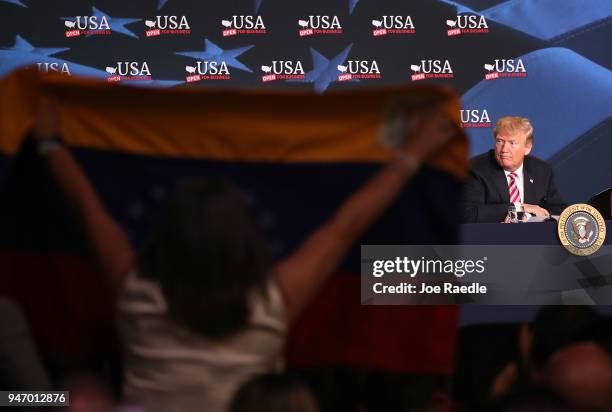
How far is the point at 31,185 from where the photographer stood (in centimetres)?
209

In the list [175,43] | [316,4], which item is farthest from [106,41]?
[316,4]

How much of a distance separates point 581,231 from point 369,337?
2143 millimetres

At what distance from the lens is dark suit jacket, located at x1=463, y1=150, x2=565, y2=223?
513 cm

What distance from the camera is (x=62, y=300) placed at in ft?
7.02

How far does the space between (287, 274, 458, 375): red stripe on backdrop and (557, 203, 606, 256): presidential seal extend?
1939mm

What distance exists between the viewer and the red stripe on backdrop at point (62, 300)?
212 cm

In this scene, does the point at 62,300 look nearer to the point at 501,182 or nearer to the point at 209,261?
the point at 209,261

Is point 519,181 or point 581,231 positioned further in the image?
point 519,181

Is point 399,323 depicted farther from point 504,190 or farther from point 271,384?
point 504,190

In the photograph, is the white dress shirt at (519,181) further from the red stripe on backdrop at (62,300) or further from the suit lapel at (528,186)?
the red stripe on backdrop at (62,300)

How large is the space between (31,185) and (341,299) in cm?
81

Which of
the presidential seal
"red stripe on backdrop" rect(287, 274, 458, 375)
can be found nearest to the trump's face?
the presidential seal

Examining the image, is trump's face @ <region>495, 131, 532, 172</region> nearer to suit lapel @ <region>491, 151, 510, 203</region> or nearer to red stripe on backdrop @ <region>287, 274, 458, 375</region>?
suit lapel @ <region>491, 151, 510, 203</region>

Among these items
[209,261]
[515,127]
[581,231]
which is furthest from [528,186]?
[209,261]
